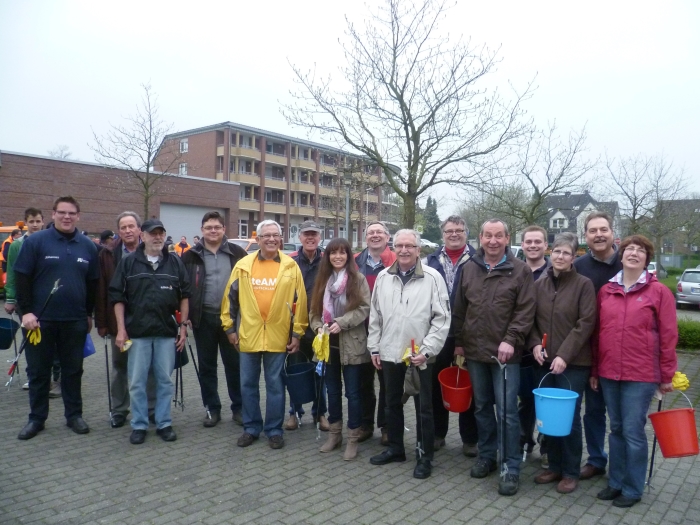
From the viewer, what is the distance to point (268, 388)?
5.30m

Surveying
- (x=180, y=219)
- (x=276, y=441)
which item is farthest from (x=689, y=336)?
(x=180, y=219)

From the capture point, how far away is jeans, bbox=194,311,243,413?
5.72 meters

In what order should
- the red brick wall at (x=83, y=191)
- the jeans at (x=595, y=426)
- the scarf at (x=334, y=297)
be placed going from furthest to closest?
the red brick wall at (x=83, y=191) < the scarf at (x=334, y=297) < the jeans at (x=595, y=426)

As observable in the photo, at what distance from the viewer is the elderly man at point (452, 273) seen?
5.03m

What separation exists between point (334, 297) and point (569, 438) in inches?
89.0

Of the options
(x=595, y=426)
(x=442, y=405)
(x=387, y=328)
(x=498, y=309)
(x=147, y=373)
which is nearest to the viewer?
(x=498, y=309)

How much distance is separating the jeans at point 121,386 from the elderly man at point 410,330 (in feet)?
8.52

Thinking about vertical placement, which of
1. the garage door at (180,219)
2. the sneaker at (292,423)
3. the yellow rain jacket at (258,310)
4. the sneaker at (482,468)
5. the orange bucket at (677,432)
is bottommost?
the sneaker at (292,423)

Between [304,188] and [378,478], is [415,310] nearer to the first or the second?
[378,478]

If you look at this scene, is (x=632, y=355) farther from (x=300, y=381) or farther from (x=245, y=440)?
(x=245, y=440)

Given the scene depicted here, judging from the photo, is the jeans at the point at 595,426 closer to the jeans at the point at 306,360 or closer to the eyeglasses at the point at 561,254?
the eyeglasses at the point at 561,254

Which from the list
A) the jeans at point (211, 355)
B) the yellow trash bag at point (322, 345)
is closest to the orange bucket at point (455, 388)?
the yellow trash bag at point (322, 345)

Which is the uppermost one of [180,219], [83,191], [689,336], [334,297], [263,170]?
[263,170]

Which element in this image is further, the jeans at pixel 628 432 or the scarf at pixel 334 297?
the scarf at pixel 334 297
